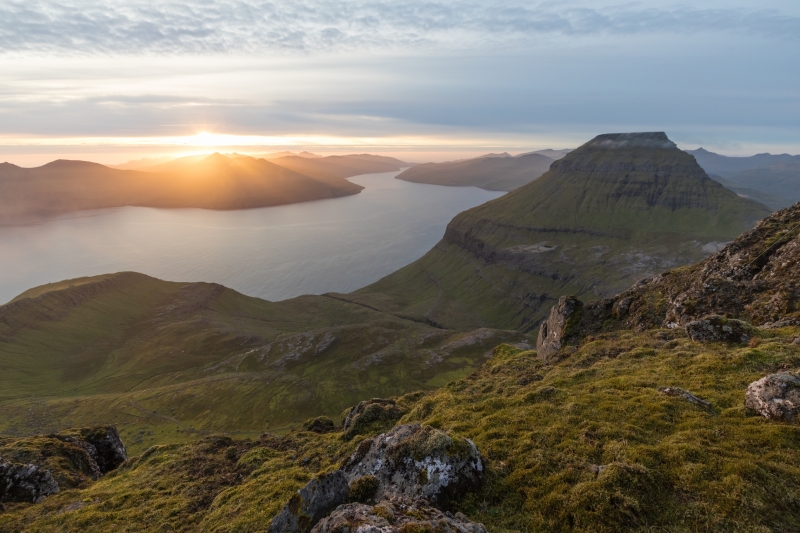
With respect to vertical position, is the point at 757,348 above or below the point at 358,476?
above

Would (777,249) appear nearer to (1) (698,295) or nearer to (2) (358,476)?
(1) (698,295)

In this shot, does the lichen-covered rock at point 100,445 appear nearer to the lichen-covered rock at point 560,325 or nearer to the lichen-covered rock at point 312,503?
the lichen-covered rock at point 312,503

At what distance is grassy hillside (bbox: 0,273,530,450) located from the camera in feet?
311

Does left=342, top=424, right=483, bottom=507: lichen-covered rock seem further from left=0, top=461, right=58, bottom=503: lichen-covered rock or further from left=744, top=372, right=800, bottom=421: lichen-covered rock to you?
left=0, top=461, right=58, bottom=503: lichen-covered rock

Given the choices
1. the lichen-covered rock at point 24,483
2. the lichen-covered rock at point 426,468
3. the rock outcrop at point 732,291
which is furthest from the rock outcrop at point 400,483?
the lichen-covered rock at point 24,483

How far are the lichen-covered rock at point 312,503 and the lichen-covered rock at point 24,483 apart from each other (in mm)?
29999

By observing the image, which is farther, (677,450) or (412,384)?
(412,384)

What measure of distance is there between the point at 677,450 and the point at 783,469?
315 cm

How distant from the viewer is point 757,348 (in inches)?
877

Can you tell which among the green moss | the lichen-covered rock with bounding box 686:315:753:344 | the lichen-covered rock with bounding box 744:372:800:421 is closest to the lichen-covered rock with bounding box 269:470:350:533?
the green moss

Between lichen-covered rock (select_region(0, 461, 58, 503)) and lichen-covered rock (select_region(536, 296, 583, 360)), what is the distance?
47.4m

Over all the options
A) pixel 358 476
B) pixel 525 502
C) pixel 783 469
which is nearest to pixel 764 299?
pixel 783 469

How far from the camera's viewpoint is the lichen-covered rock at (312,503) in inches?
586

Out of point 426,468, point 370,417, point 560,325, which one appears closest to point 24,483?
point 370,417
